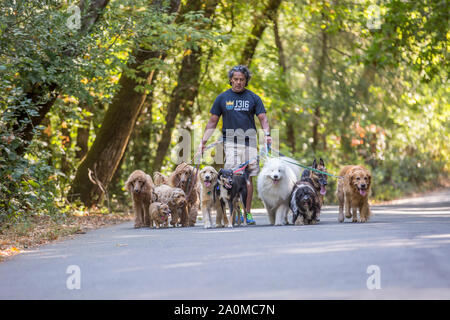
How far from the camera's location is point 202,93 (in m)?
30.0

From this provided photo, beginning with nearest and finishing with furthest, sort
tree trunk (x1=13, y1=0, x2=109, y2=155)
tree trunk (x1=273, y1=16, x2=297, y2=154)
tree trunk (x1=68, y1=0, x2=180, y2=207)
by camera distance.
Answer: tree trunk (x1=13, y1=0, x2=109, y2=155), tree trunk (x1=68, y1=0, x2=180, y2=207), tree trunk (x1=273, y1=16, x2=297, y2=154)

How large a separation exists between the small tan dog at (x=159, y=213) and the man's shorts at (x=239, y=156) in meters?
1.56

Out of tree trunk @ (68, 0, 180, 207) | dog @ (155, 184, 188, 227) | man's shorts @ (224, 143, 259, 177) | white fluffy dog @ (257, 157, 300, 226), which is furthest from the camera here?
tree trunk @ (68, 0, 180, 207)

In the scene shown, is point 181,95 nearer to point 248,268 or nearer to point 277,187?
point 277,187

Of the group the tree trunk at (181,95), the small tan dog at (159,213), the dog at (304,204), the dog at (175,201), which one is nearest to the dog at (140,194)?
the dog at (175,201)

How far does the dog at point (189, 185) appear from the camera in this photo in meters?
15.2

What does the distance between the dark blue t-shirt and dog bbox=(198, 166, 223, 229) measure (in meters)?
0.81

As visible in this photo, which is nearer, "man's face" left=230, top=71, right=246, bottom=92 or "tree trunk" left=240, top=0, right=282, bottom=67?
"man's face" left=230, top=71, right=246, bottom=92

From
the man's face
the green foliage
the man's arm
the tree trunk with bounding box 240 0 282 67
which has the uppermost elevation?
the tree trunk with bounding box 240 0 282 67

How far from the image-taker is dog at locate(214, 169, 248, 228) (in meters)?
13.2

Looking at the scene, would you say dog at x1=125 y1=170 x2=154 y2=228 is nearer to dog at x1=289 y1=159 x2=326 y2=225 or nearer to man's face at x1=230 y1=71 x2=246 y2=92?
man's face at x1=230 y1=71 x2=246 y2=92

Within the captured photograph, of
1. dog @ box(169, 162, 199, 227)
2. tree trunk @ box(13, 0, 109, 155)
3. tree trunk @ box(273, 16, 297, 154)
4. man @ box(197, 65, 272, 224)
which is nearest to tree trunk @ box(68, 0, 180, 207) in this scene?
tree trunk @ box(13, 0, 109, 155)

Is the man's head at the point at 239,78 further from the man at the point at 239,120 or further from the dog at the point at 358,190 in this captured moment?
the dog at the point at 358,190

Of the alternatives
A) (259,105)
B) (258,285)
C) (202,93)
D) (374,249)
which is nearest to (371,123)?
(202,93)
